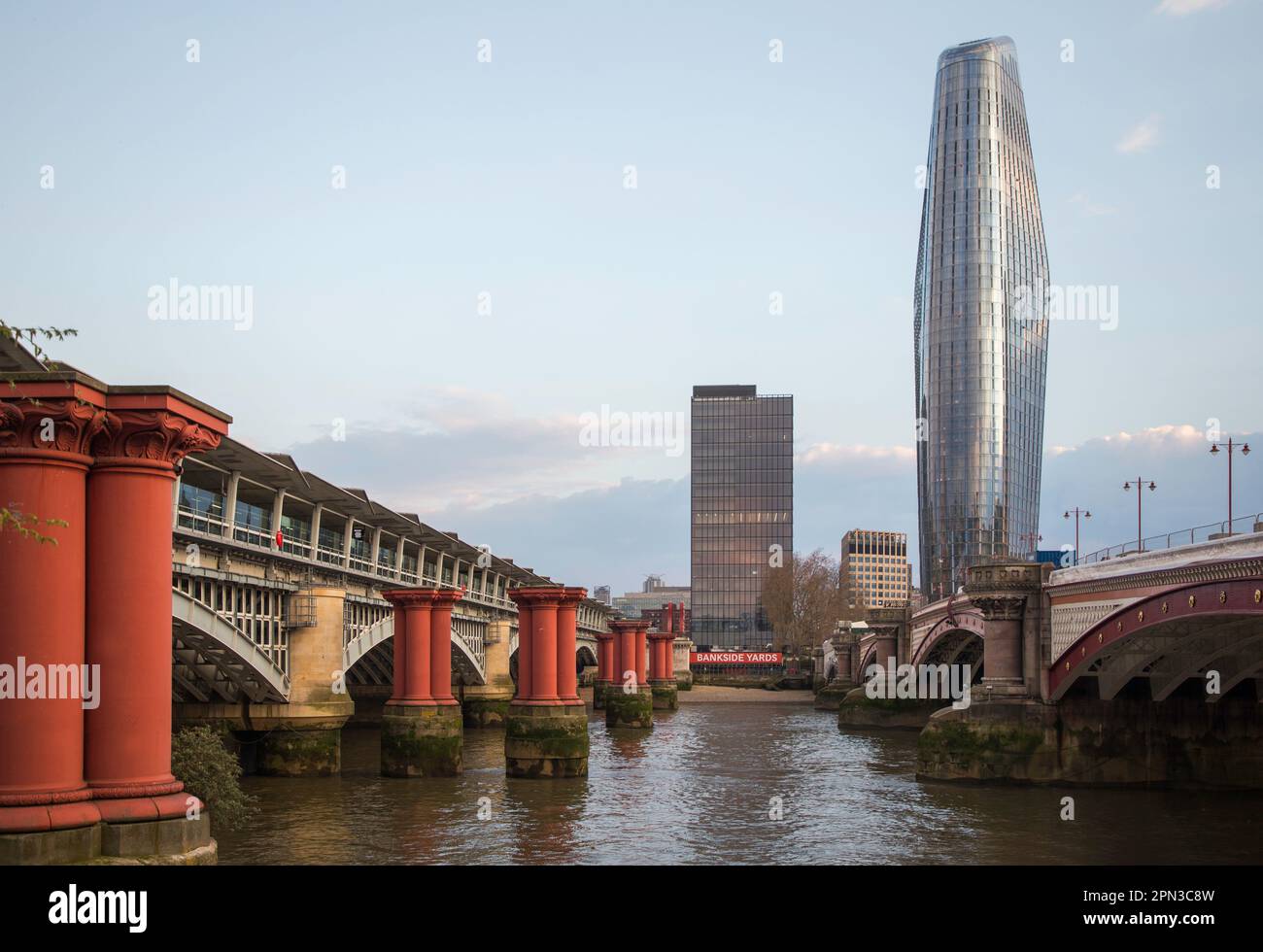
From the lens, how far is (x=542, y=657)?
47.1 meters

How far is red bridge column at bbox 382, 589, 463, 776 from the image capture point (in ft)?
156

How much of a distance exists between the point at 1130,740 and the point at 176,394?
3924 cm

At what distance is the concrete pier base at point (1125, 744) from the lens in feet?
145

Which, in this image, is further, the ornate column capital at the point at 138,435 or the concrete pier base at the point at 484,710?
the concrete pier base at the point at 484,710

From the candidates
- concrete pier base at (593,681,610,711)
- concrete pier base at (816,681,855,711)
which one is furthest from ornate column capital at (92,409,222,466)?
concrete pier base at (816,681,855,711)

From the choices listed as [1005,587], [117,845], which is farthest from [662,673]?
[117,845]

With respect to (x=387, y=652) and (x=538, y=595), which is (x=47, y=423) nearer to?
(x=538, y=595)

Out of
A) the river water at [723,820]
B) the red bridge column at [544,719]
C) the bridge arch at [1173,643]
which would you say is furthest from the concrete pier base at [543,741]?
the bridge arch at [1173,643]

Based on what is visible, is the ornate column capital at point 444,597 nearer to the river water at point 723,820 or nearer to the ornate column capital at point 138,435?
the river water at point 723,820

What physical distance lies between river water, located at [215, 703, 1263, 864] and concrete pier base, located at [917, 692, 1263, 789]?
3.49 feet

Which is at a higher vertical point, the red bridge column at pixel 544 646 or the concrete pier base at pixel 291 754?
the red bridge column at pixel 544 646

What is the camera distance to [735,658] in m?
185

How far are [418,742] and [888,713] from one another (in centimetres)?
4039
